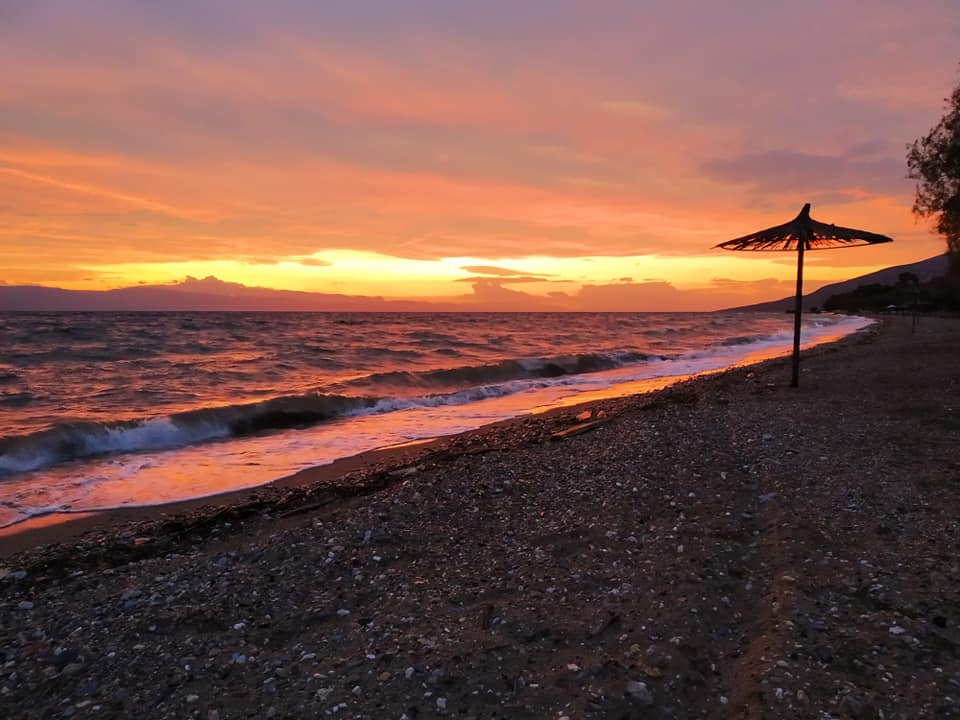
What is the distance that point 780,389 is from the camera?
13945mm

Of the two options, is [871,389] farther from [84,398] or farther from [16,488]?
[84,398]

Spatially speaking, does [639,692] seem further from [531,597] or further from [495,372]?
[495,372]

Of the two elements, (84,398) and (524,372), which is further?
(524,372)

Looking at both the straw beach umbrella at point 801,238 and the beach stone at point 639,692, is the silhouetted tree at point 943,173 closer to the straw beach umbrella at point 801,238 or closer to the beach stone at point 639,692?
the straw beach umbrella at point 801,238

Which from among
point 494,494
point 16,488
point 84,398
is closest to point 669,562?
point 494,494

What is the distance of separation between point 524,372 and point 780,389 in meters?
11.8

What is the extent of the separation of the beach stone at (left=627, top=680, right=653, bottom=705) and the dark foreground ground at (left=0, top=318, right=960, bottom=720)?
0.04 ft

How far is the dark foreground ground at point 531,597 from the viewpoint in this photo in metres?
3.46

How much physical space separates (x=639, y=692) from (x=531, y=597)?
49.0 inches

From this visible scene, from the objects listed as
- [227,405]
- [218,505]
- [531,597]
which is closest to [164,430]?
[227,405]

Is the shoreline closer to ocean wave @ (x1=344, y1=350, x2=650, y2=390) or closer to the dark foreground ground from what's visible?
the dark foreground ground

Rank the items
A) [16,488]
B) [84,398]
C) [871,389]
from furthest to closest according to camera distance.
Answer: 1. [84,398]
2. [871,389]
3. [16,488]

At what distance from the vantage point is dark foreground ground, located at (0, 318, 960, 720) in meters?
3.46

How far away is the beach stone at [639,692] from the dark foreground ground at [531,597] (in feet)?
0.04
